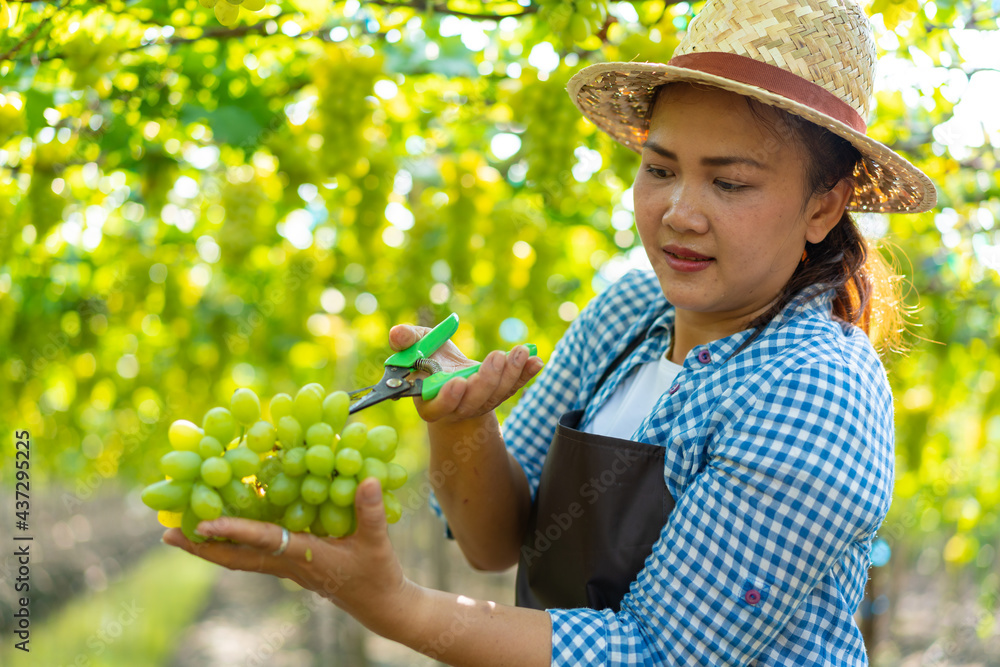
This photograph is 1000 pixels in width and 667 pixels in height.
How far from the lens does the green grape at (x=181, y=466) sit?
3.53 feet

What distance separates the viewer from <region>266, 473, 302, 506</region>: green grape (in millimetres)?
1117

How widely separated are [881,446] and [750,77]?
0.65 metres

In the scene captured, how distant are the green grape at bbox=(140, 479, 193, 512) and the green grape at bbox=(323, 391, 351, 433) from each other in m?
0.21

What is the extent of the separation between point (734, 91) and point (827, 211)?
324 mm

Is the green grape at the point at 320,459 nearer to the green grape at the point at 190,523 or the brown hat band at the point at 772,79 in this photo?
the green grape at the point at 190,523

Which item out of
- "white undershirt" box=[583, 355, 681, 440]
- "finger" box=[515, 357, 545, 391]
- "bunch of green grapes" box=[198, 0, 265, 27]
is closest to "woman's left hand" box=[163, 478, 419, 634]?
"finger" box=[515, 357, 545, 391]

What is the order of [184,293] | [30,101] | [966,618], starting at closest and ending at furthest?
[30,101], [184,293], [966,618]

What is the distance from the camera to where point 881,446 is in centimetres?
125

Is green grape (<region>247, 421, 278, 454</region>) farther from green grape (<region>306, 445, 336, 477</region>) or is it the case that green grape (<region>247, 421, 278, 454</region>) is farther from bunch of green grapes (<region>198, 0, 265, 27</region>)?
bunch of green grapes (<region>198, 0, 265, 27</region>)

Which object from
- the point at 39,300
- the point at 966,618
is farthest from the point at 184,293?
the point at 966,618

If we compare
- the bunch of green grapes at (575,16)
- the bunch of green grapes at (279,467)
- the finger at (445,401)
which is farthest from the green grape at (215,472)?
the bunch of green grapes at (575,16)

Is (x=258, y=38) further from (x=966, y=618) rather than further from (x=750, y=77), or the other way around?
(x=966, y=618)

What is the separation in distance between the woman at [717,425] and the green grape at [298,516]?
0.17 feet

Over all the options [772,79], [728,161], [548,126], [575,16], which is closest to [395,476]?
[728,161]
